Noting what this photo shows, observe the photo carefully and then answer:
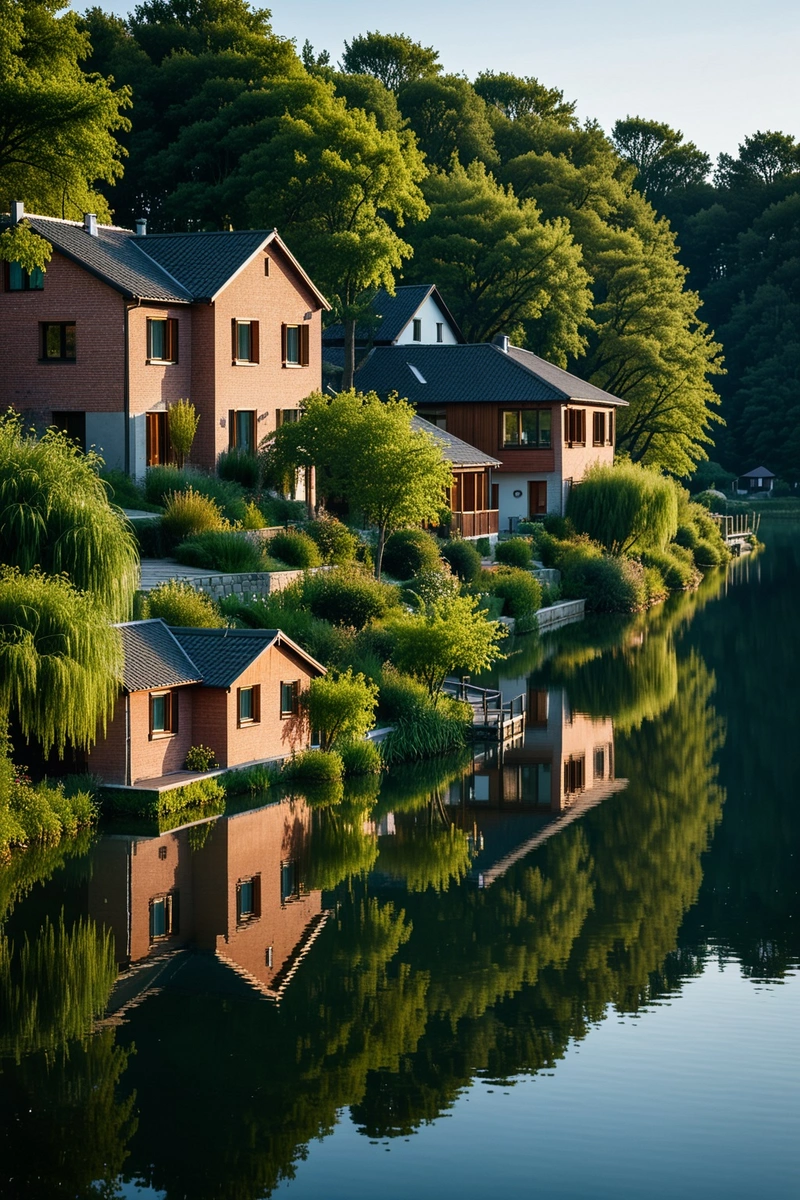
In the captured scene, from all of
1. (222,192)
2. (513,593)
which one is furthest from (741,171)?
(513,593)

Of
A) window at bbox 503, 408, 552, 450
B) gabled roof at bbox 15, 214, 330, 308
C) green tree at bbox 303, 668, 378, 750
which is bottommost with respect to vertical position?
green tree at bbox 303, 668, 378, 750

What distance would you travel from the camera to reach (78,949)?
20641mm

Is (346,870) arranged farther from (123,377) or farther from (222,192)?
(222,192)

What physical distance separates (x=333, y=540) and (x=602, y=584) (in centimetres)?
1615

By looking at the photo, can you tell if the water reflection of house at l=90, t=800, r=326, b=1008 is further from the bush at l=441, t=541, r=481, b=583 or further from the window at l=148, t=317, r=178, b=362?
the bush at l=441, t=541, r=481, b=583

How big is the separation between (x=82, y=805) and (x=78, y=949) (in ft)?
15.8

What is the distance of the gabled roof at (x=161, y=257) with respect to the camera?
141 ft

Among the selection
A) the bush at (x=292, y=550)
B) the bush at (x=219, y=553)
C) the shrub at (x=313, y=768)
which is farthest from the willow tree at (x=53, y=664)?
the bush at (x=292, y=550)

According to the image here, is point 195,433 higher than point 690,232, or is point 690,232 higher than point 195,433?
point 690,232

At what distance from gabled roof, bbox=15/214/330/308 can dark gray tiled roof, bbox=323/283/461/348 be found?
16007 millimetres

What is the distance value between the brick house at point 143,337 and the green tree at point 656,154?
8655cm

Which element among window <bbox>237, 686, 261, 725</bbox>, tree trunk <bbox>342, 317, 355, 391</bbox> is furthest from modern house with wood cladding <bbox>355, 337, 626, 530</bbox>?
window <bbox>237, 686, 261, 725</bbox>

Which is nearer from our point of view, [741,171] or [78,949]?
[78,949]

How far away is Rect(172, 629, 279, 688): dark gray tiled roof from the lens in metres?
27.9
